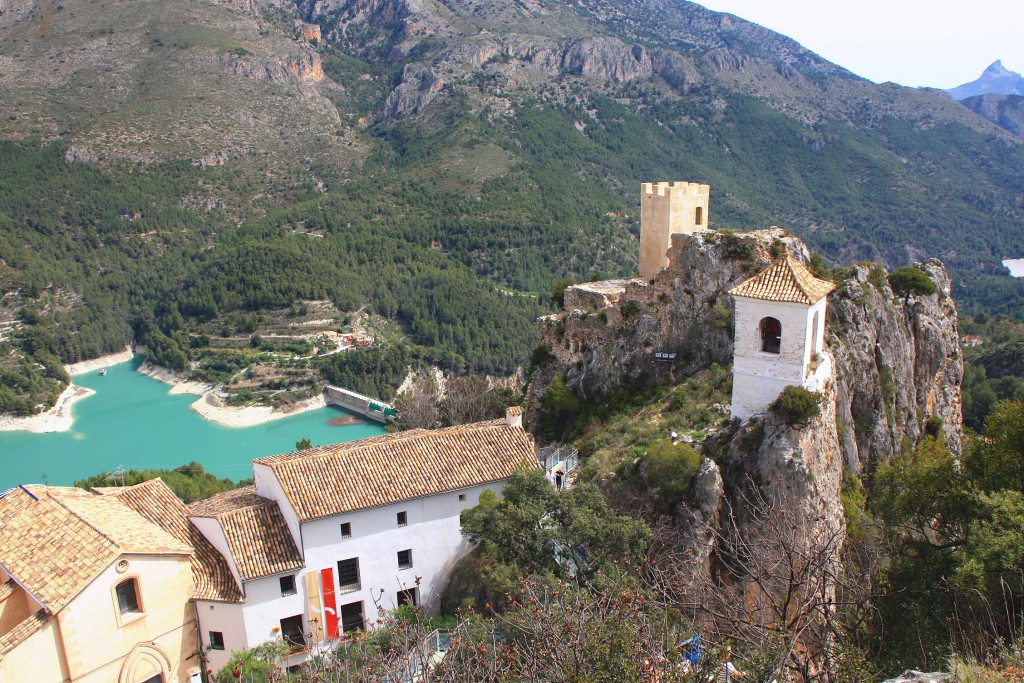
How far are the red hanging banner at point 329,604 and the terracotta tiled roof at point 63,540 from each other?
299 cm

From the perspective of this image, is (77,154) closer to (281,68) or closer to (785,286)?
(281,68)

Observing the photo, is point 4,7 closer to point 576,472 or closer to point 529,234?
point 529,234

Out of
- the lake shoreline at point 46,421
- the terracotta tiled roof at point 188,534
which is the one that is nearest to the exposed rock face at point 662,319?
the terracotta tiled roof at point 188,534

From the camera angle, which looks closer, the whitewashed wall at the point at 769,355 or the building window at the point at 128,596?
the building window at the point at 128,596

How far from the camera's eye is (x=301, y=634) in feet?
59.9

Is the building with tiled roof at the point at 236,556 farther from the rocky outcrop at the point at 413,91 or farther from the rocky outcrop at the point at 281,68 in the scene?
the rocky outcrop at the point at 413,91

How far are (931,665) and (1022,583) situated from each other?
179 centimetres

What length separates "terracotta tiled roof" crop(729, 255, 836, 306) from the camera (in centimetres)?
1908

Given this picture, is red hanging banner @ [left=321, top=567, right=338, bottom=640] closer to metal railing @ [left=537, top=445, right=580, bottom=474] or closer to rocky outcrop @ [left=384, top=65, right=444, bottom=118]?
metal railing @ [left=537, top=445, right=580, bottom=474]

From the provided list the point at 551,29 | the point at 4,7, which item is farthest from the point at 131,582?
the point at 551,29

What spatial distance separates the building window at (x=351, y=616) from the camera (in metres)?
18.8

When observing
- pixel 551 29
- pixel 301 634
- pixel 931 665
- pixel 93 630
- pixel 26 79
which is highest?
pixel 551 29

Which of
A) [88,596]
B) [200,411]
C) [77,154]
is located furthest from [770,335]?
[77,154]

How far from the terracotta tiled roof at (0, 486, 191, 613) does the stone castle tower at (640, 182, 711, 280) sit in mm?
16729
